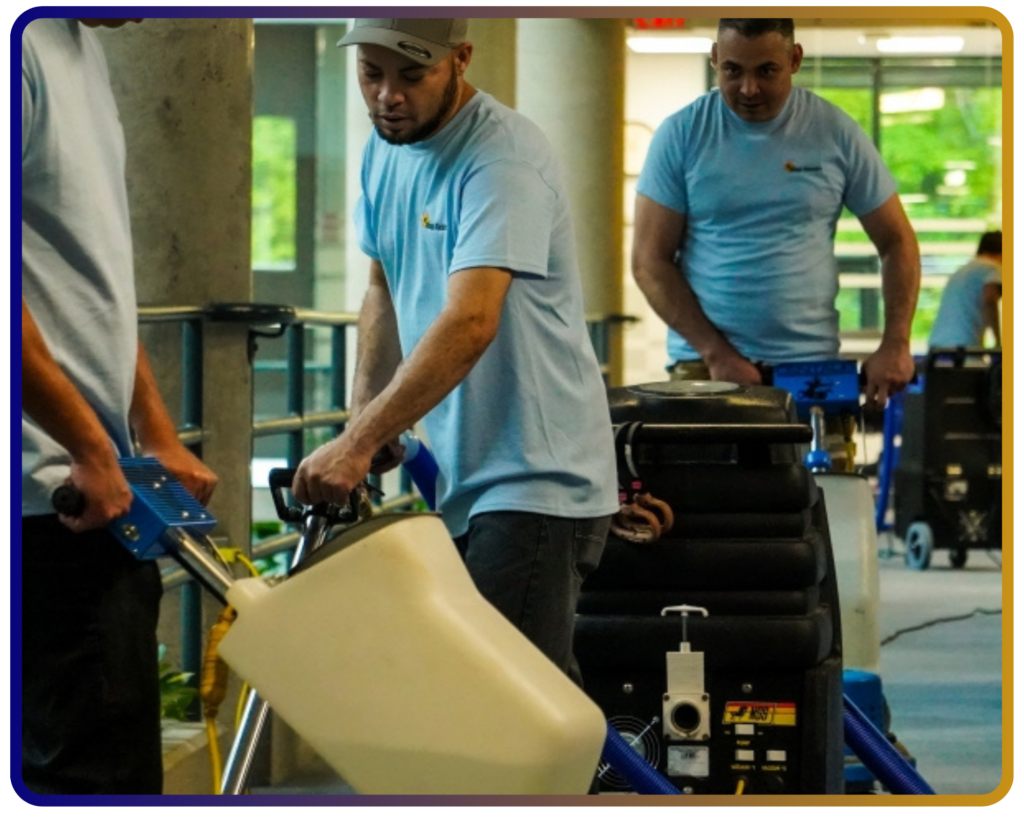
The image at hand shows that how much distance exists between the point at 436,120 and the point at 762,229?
5.45ft

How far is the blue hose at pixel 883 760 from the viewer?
3.27 meters

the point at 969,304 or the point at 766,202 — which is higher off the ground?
the point at 766,202

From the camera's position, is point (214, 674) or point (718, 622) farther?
point (718, 622)

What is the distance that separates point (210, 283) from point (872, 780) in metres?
1.87

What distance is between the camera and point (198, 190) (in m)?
4.18

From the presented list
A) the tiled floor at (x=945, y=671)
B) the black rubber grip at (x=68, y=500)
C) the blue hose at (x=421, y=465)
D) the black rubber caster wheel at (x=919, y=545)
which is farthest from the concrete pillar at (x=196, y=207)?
the black rubber caster wheel at (x=919, y=545)

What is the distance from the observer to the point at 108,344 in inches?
84.3

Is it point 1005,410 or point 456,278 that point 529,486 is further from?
point 1005,410

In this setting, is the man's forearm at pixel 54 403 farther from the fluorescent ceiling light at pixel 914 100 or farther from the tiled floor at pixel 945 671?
the fluorescent ceiling light at pixel 914 100

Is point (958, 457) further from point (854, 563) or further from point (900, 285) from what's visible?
point (854, 563)

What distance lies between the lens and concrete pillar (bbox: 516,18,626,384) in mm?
10195

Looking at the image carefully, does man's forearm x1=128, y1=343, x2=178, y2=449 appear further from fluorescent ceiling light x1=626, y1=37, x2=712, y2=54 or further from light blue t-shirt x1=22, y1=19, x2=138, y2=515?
fluorescent ceiling light x1=626, y1=37, x2=712, y2=54

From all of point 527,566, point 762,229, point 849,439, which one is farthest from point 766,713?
point 762,229

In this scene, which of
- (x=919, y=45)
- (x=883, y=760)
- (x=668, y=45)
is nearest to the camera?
(x=883, y=760)
